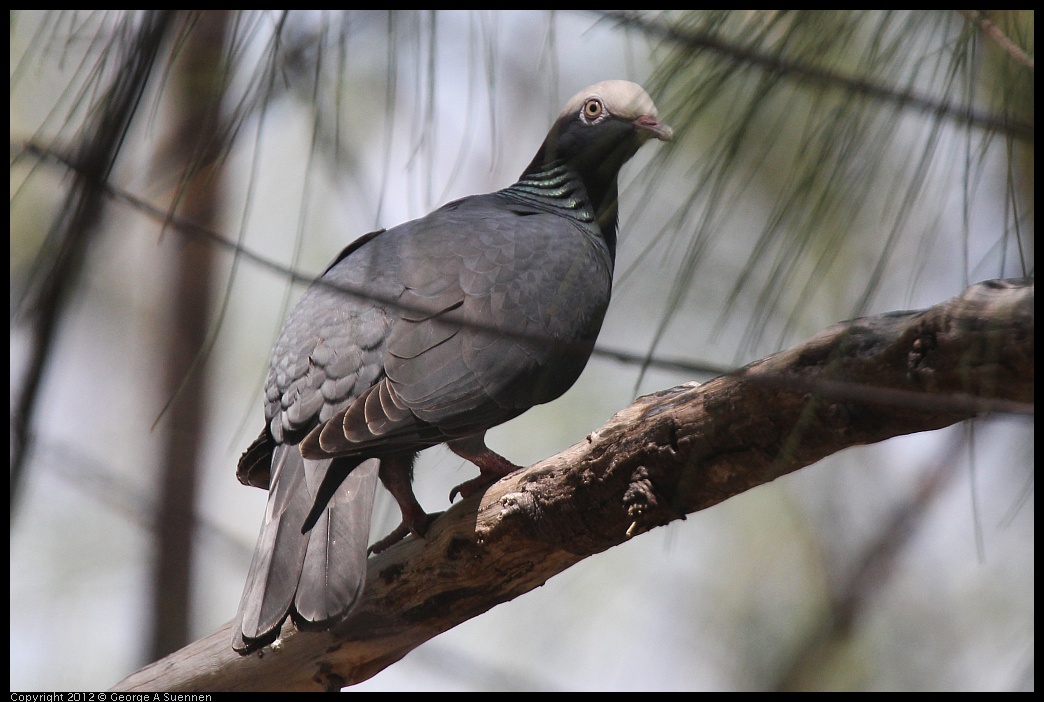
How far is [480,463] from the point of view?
8.61ft

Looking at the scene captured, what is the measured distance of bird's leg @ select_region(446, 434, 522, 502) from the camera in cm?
254

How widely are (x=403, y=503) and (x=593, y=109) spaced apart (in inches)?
63.9

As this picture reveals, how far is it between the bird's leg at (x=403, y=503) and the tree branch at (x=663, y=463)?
0.06 metres

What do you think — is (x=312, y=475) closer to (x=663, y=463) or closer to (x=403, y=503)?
(x=403, y=503)

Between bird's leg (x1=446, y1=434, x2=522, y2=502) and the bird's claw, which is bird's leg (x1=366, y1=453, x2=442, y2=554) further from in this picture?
bird's leg (x1=446, y1=434, x2=522, y2=502)

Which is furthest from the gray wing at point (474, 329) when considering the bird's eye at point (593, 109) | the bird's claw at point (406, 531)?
the bird's eye at point (593, 109)

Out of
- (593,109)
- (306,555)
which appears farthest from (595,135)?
(306,555)

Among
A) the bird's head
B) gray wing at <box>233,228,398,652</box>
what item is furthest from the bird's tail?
the bird's head

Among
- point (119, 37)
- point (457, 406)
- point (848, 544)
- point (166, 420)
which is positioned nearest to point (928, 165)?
point (119, 37)

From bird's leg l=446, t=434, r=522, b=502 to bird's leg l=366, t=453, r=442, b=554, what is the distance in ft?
0.49

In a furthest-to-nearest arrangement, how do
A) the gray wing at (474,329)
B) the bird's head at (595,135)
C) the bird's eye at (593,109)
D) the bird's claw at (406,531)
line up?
1. the bird's eye at (593,109)
2. the bird's head at (595,135)
3. the bird's claw at (406,531)
4. the gray wing at (474,329)

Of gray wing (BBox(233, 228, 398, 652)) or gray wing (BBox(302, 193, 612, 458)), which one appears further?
gray wing (BBox(302, 193, 612, 458))

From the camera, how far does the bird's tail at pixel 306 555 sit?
2043 mm

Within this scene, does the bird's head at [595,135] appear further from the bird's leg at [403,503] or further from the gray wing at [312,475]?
the bird's leg at [403,503]
